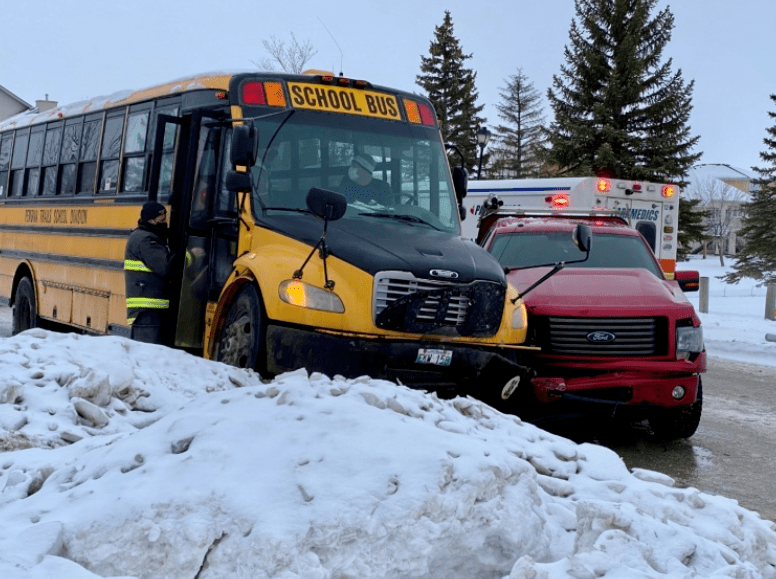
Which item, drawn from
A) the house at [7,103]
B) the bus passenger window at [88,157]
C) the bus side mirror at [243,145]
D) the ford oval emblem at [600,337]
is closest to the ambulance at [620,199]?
the bus passenger window at [88,157]

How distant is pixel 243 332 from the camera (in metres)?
7.96

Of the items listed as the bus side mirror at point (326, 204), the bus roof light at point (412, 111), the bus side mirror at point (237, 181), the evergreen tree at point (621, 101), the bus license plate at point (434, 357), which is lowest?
the bus license plate at point (434, 357)

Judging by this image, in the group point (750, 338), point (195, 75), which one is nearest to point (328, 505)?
point (195, 75)

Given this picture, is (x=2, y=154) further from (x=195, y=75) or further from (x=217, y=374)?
(x=217, y=374)

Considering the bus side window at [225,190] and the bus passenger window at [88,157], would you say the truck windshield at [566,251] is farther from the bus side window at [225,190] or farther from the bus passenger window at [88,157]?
the bus passenger window at [88,157]

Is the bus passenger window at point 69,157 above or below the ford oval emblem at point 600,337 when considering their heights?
above

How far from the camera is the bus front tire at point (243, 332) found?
770 centimetres

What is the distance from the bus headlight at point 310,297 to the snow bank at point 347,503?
4.93ft

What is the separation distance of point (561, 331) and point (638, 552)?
426 centimetres

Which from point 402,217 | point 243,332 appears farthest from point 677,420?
point 243,332

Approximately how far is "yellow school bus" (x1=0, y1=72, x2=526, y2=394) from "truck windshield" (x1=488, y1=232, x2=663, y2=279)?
114 cm

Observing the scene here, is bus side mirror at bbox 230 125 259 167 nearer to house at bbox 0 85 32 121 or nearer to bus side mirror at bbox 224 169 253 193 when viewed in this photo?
bus side mirror at bbox 224 169 253 193

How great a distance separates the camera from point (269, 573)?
12.6 feet

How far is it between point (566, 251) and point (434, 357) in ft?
10.8
